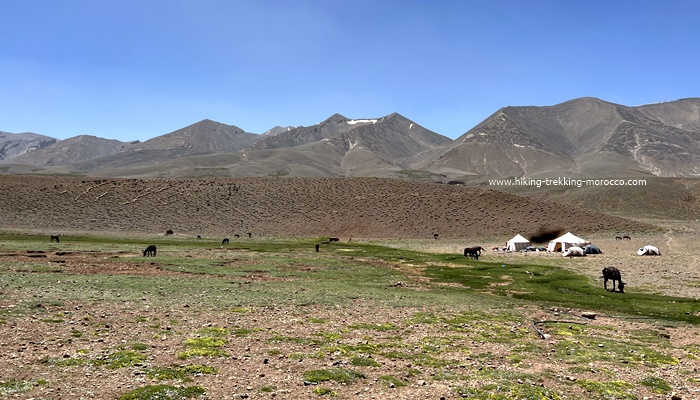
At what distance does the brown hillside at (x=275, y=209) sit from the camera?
112 meters

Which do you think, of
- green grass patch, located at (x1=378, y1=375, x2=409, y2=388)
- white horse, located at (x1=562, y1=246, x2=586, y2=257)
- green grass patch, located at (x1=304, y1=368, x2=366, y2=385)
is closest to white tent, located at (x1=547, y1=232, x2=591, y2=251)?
white horse, located at (x1=562, y1=246, x2=586, y2=257)

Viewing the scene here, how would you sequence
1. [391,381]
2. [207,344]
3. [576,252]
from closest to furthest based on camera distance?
1. [391,381]
2. [207,344]
3. [576,252]

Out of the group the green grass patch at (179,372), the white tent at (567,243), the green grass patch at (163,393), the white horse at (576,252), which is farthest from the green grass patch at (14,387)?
the white tent at (567,243)

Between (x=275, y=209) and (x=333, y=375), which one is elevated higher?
(x=275, y=209)

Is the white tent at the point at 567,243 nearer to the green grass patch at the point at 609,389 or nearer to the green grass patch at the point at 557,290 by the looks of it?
the green grass patch at the point at 557,290

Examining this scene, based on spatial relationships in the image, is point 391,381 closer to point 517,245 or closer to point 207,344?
point 207,344

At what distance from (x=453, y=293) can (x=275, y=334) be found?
1966 centimetres

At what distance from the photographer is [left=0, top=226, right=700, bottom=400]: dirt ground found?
44.8 ft

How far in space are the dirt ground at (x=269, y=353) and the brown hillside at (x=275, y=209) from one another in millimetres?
86573

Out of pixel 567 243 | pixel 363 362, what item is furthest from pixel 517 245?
pixel 363 362

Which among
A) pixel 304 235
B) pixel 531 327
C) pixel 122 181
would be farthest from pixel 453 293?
pixel 122 181

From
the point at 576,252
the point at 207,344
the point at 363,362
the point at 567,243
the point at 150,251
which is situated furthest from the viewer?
the point at 567,243

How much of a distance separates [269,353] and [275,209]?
111376 millimetres

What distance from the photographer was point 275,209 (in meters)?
127
